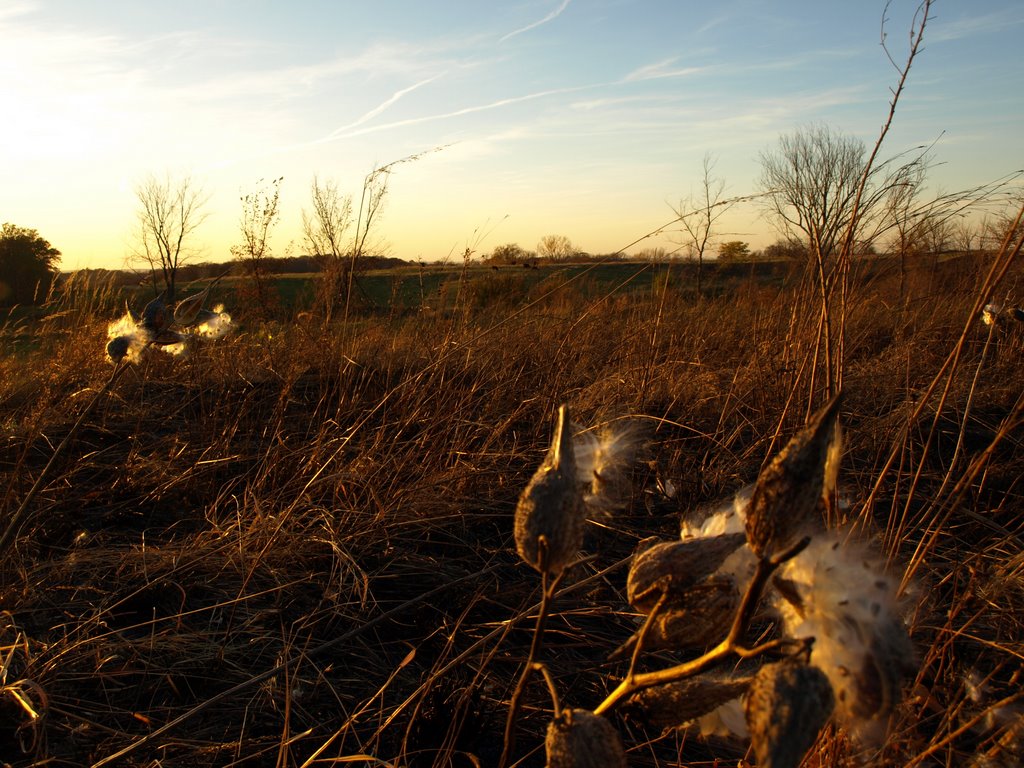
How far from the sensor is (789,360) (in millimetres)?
2889

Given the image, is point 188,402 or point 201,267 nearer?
point 188,402

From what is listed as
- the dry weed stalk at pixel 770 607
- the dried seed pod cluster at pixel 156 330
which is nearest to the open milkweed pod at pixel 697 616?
the dry weed stalk at pixel 770 607

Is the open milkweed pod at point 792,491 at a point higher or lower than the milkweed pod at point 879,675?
higher

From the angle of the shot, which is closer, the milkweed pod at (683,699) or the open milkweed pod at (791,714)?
the open milkweed pod at (791,714)

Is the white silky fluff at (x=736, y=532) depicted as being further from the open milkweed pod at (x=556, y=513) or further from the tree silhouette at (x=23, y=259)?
the tree silhouette at (x=23, y=259)

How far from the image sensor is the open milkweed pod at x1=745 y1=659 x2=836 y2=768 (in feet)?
1.39

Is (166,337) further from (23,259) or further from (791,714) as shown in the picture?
(23,259)

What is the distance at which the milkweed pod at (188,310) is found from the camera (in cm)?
138

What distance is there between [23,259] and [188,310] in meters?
24.8

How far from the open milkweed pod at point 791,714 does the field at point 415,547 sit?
105 millimetres

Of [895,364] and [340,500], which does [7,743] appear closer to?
[340,500]

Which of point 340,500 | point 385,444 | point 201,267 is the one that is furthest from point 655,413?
point 201,267

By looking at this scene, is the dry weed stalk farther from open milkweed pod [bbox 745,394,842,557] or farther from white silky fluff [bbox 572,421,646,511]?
white silky fluff [bbox 572,421,646,511]

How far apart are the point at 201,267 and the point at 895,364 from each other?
565 cm
